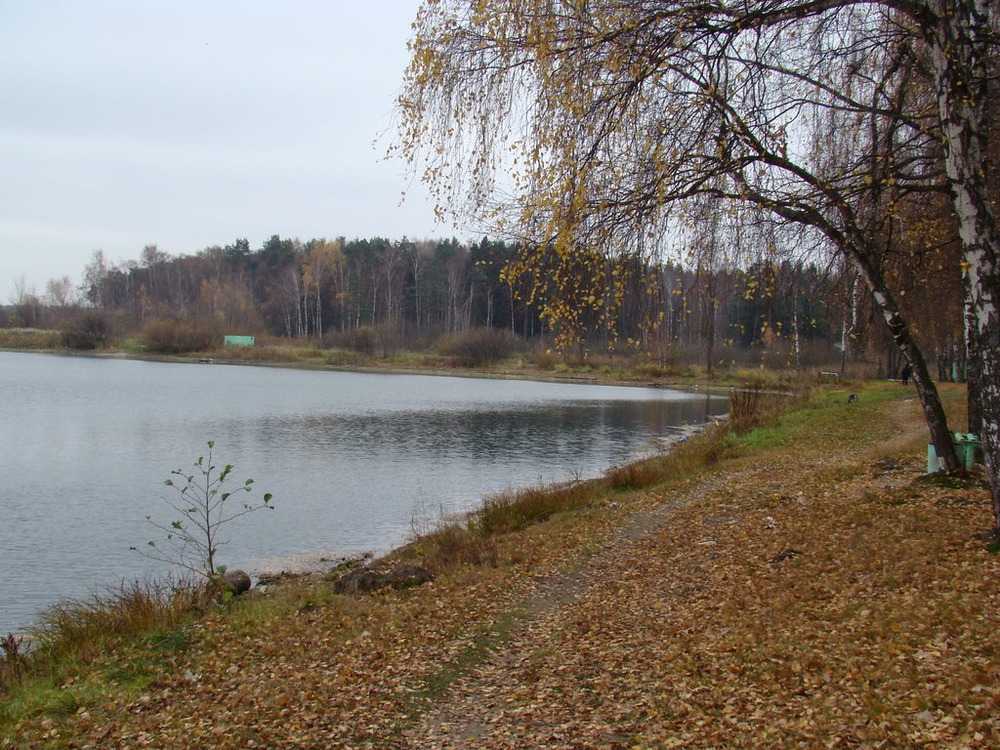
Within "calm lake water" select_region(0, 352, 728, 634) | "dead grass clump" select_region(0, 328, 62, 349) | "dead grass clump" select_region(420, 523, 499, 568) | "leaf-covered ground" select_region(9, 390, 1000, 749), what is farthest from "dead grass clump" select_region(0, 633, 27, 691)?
"dead grass clump" select_region(0, 328, 62, 349)

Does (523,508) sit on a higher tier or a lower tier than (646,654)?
lower

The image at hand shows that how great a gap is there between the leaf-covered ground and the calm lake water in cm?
531

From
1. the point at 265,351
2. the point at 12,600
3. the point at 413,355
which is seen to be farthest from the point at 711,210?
the point at 265,351

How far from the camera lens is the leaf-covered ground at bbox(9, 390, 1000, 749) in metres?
4.88

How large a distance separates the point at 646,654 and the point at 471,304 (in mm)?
78706

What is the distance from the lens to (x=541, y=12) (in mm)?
7363

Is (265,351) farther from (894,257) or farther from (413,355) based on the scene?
(894,257)

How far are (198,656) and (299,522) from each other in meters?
9.30

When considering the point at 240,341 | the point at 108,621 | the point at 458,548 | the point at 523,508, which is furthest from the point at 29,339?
the point at 108,621

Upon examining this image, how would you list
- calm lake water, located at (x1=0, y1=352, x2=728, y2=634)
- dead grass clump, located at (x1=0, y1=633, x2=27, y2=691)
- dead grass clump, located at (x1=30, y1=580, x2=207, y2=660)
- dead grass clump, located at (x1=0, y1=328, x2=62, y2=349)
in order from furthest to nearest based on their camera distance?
dead grass clump, located at (x1=0, y1=328, x2=62, y2=349) < calm lake water, located at (x1=0, y1=352, x2=728, y2=634) < dead grass clump, located at (x1=30, y1=580, x2=207, y2=660) < dead grass clump, located at (x1=0, y1=633, x2=27, y2=691)

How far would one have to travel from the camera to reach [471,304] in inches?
3322

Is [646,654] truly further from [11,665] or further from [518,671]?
[11,665]

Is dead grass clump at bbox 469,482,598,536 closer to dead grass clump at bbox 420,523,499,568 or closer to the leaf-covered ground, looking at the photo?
dead grass clump at bbox 420,523,499,568

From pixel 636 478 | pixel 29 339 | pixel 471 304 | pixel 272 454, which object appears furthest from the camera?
pixel 29 339
